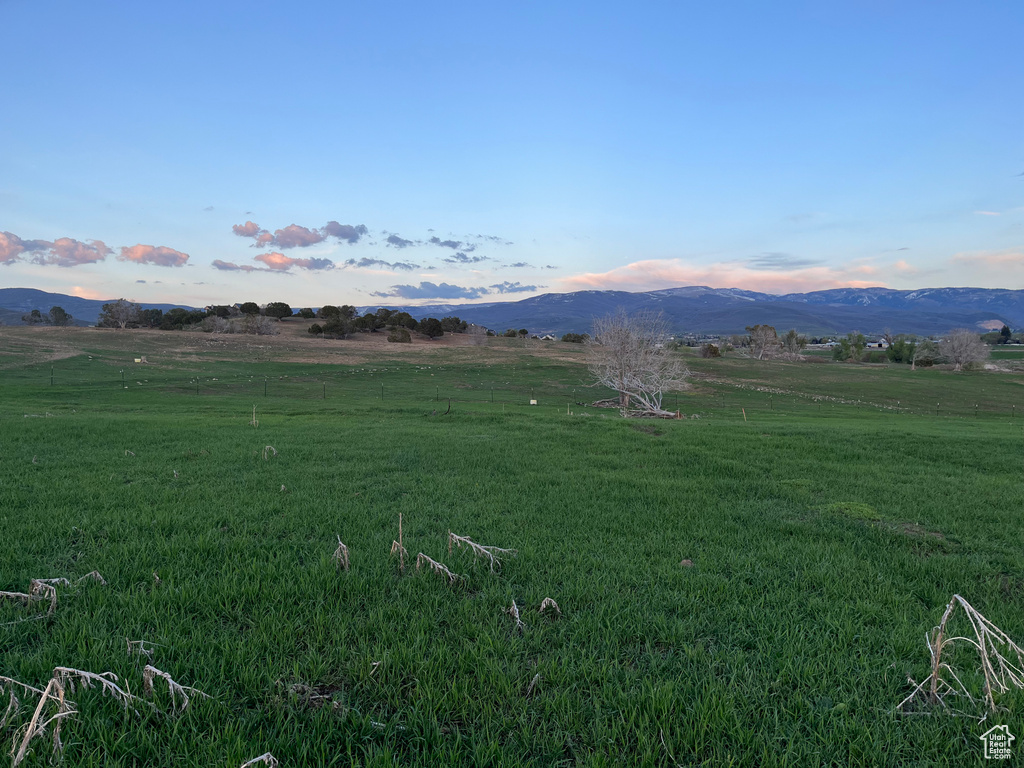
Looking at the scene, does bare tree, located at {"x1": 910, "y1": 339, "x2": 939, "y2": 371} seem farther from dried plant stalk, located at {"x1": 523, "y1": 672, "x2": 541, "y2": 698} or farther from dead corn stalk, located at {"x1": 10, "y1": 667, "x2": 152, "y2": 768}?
dead corn stalk, located at {"x1": 10, "y1": 667, "x2": 152, "y2": 768}

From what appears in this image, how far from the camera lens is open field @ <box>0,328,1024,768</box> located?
119 inches

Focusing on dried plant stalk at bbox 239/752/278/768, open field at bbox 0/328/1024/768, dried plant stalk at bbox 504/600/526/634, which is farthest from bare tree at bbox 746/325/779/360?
dried plant stalk at bbox 239/752/278/768

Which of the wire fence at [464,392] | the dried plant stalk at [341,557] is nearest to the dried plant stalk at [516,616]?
the dried plant stalk at [341,557]

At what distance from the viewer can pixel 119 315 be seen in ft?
278

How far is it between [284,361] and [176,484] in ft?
183

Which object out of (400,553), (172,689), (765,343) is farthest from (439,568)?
(765,343)

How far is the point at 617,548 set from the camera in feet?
19.5

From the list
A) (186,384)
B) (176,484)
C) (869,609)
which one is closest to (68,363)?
(186,384)

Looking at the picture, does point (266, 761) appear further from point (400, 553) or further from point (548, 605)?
point (400, 553)

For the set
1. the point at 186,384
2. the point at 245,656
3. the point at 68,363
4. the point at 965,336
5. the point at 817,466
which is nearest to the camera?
the point at 245,656

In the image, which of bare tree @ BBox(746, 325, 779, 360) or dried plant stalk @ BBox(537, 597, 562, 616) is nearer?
dried plant stalk @ BBox(537, 597, 562, 616)

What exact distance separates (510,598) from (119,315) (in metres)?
106

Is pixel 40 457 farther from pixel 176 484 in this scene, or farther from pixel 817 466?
pixel 817 466

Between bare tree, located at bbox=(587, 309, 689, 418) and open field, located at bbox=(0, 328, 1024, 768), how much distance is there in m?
29.7
